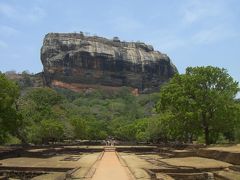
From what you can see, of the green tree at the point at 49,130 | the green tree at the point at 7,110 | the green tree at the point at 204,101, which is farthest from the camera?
the green tree at the point at 49,130

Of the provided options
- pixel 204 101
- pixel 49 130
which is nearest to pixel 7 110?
pixel 204 101

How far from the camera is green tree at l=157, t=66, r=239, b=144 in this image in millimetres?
49406

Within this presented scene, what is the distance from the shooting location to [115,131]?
129 meters

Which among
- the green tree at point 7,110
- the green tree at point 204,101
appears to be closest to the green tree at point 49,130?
the green tree at point 7,110

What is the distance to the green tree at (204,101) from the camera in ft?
162

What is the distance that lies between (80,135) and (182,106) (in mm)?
50314

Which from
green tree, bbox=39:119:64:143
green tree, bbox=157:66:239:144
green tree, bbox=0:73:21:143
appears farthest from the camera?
green tree, bbox=39:119:64:143

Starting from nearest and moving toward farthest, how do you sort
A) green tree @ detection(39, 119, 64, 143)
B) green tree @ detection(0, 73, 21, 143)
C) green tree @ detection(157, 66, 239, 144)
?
green tree @ detection(0, 73, 21, 143)
green tree @ detection(157, 66, 239, 144)
green tree @ detection(39, 119, 64, 143)

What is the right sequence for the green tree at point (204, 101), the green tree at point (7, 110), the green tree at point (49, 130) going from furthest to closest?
the green tree at point (49, 130) < the green tree at point (204, 101) < the green tree at point (7, 110)

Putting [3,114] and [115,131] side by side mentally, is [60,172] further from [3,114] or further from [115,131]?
[115,131]

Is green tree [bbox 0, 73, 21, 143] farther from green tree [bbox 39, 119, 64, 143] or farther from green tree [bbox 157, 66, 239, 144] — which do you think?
green tree [bbox 39, 119, 64, 143]

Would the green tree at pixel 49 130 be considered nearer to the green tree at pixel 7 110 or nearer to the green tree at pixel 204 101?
the green tree at pixel 7 110

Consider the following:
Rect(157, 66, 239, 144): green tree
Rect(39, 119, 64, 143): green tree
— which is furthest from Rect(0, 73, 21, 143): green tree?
Rect(39, 119, 64, 143): green tree

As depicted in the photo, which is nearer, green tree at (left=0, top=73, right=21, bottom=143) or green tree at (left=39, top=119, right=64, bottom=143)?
green tree at (left=0, top=73, right=21, bottom=143)
